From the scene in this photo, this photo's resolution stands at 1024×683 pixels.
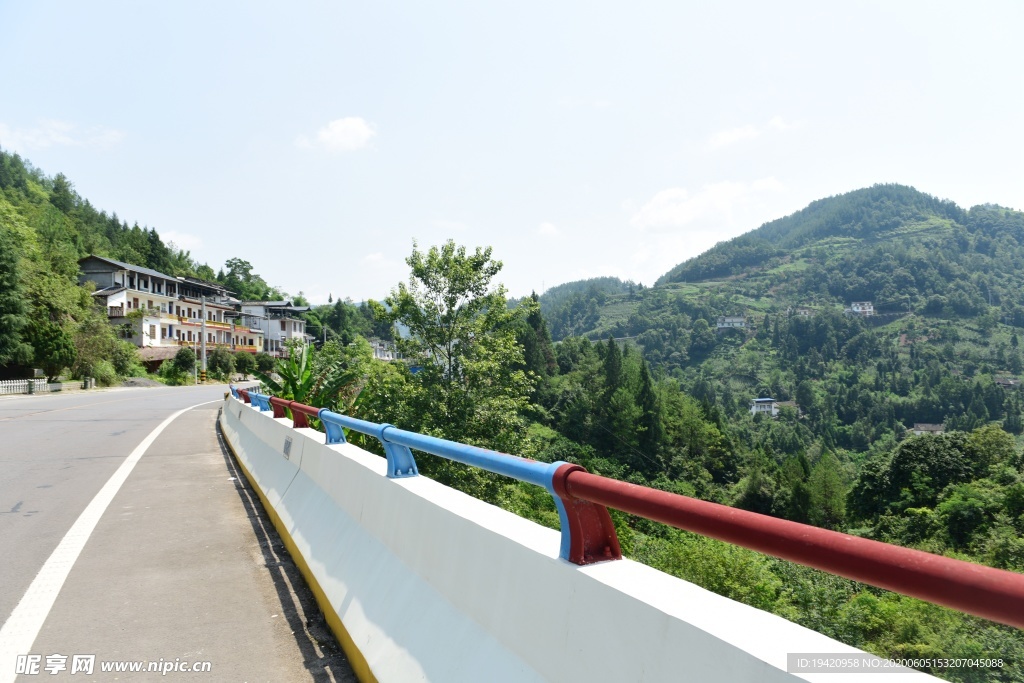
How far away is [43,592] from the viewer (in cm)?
522

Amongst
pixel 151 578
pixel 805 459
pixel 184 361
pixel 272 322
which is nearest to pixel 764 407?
pixel 805 459

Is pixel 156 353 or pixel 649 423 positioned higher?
pixel 156 353

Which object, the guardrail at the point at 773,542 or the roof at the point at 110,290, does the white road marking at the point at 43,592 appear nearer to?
the guardrail at the point at 773,542

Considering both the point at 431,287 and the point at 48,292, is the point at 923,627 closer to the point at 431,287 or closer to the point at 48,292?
the point at 431,287

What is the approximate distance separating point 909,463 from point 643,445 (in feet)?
138

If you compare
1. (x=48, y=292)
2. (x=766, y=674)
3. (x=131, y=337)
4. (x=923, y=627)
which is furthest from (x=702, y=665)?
(x=131, y=337)

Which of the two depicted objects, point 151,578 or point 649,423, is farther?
point 649,423

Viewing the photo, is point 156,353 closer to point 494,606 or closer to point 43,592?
point 43,592

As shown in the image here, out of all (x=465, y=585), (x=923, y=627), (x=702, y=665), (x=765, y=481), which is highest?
(x=702, y=665)

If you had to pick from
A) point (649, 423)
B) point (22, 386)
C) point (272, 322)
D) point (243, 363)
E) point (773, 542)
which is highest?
point (272, 322)

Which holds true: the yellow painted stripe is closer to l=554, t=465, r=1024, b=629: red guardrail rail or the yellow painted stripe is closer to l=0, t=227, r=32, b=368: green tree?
l=554, t=465, r=1024, b=629: red guardrail rail

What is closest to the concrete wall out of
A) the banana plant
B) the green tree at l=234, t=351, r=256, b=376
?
the banana plant

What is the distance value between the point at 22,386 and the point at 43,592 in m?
40.6

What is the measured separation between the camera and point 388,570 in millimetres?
4035
